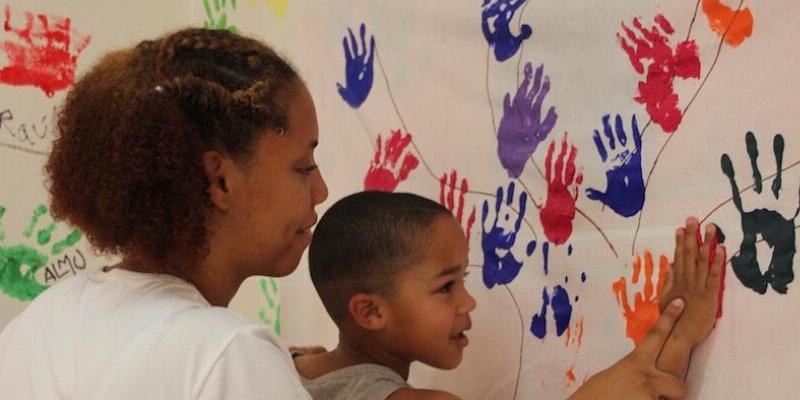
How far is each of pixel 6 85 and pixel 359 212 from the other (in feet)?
2.67

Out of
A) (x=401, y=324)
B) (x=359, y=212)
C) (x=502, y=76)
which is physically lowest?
(x=401, y=324)

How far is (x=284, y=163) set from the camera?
0.83 m

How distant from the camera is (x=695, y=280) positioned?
0.86m

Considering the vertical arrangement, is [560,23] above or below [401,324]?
above


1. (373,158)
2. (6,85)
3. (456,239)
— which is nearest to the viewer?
(456,239)

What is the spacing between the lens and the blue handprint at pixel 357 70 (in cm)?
132

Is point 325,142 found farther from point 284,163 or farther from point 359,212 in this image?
point 284,163

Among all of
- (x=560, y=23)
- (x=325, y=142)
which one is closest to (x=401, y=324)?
(x=560, y=23)

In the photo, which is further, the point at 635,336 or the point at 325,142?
the point at 325,142

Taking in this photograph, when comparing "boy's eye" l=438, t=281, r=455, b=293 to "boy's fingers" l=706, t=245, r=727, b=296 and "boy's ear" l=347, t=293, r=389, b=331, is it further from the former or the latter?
"boy's fingers" l=706, t=245, r=727, b=296

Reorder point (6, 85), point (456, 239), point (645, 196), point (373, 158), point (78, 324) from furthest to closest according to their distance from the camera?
point (6, 85), point (373, 158), point (456, 239), point (645, 196), point (78, 324)

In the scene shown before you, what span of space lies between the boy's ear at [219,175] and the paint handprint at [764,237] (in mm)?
413

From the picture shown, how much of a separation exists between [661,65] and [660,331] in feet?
0.78

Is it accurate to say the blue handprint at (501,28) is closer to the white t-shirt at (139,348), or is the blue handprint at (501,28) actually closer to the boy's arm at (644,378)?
the boy's arm at (644,378)
